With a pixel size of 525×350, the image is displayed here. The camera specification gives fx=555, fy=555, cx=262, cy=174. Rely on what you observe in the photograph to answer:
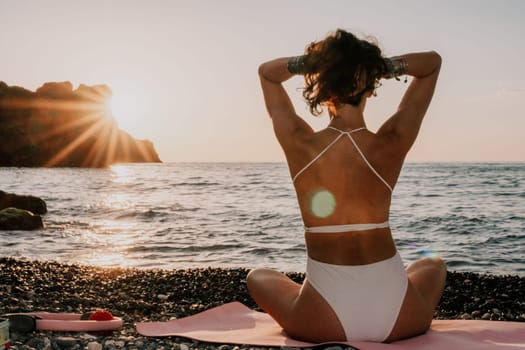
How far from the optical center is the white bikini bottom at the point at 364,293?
12.1 ft

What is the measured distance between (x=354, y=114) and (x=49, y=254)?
38.9ft

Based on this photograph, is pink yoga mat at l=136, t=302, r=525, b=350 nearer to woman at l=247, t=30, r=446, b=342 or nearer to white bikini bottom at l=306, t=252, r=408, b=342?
white bikini bottom at l=306, t=252, r=408, b=342

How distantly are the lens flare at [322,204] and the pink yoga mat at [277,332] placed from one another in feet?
2.93

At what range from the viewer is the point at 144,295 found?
8.21m

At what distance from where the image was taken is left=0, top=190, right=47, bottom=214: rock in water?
24594 millimetres

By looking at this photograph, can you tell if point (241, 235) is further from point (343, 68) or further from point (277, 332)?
point (343, 68)

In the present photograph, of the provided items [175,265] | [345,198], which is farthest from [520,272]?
[345,198]

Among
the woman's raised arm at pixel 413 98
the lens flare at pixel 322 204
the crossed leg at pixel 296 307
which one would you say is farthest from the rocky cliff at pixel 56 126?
the woman's raised arm at pixel 413 98

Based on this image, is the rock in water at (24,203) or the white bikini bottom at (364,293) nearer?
the white bikini bottom at (364,293)

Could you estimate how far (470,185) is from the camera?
3816 centimetres

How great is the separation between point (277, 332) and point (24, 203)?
2306 cm

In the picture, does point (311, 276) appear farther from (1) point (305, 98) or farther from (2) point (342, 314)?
(1) point (305, 98)

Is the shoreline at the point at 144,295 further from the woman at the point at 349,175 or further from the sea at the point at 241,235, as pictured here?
the sea at the point at 241,235

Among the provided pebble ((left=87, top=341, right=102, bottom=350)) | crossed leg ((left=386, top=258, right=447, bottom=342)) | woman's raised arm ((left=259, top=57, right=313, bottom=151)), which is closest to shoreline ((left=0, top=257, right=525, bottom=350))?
pebble ((left=87, top=341, right=102, bottom=350))
